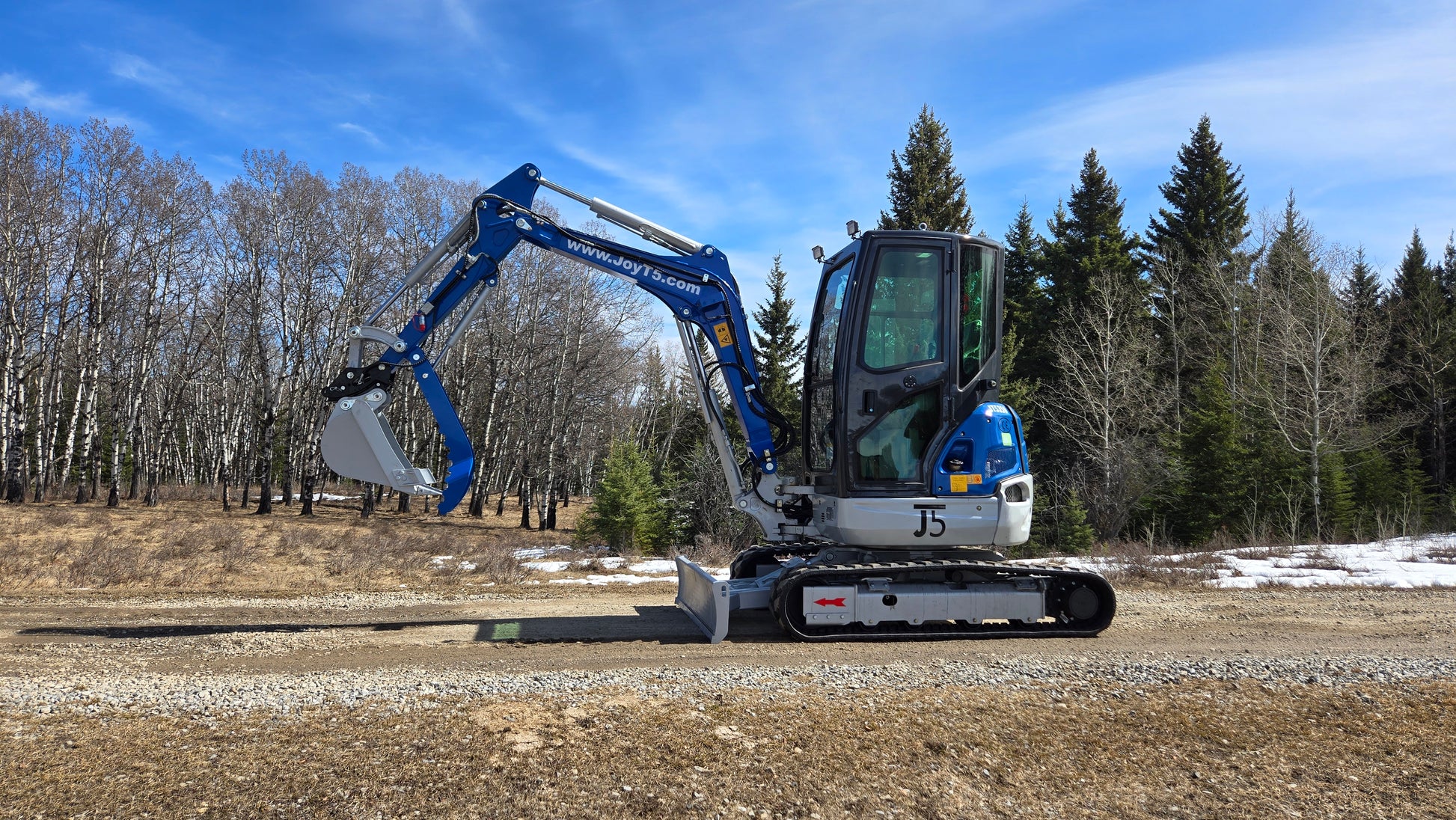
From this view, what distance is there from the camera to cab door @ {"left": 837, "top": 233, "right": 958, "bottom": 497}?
795 centimetres

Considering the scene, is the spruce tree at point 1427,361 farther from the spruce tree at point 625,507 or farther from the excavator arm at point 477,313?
the excavator arm at point 477,313

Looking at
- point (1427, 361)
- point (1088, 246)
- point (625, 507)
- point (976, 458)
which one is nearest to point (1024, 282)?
point (1088, 246)

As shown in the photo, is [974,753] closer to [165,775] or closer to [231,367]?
[165,775]

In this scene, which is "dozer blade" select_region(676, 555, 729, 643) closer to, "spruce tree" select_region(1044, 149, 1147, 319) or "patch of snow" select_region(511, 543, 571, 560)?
"patch of snow" select_region(511, 543, 571, 560)

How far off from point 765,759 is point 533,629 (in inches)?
164

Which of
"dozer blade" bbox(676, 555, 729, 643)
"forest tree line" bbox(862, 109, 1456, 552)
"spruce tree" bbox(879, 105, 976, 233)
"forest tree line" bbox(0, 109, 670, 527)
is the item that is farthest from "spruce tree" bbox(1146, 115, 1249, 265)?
"dozer blade" bbox(676, 555, 729, 643)

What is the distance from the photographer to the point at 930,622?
797cm

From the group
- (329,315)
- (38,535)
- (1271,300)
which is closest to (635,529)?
(38,535)

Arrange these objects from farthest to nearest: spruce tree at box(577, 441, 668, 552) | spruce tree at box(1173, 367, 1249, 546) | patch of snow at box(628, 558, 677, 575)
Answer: spruce tree at box(1173, 367, 1249, 546), spruce tree at box(577, 441, 668, 552), patch of snow at box(628, 558, 677, 575)

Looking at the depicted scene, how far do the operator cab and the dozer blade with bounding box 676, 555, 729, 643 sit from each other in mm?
1431

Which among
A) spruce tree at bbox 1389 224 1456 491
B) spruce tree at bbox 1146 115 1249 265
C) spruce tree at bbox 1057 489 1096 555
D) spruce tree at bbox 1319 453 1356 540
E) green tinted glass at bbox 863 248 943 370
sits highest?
spruce tree at bbox 1146 115 1249 265

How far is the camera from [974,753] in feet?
16.0

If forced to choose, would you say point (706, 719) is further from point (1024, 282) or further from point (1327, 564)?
point (1024, 282)

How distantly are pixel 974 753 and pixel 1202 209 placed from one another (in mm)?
39406
